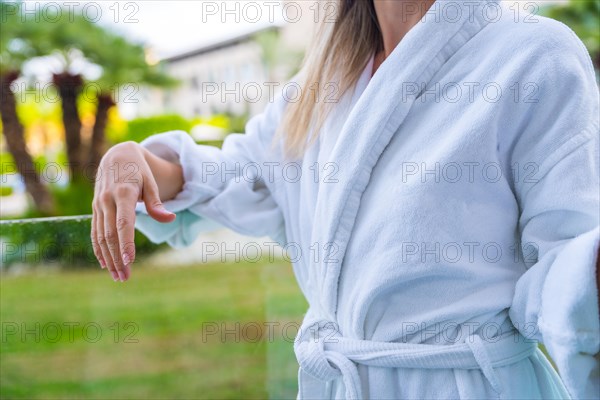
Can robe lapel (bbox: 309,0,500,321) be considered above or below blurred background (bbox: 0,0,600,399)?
above

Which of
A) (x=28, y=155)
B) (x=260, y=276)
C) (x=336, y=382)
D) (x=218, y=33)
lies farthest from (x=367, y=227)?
(x=218, y=33)

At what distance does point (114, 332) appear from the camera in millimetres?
922

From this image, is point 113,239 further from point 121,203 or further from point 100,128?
point 100,128

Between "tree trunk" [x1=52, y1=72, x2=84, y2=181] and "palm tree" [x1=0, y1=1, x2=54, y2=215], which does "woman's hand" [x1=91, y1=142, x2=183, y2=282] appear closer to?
"palm tree" [x1=0, y1=1, x2=54, y2=215]

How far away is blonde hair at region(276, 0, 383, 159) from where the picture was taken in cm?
77

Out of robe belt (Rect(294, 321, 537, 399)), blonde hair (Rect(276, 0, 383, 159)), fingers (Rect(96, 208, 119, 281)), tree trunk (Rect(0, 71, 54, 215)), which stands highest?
blonde hair (Rect(276, 0, 383, 159))

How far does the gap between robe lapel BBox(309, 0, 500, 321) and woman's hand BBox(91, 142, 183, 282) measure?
0.17 metres

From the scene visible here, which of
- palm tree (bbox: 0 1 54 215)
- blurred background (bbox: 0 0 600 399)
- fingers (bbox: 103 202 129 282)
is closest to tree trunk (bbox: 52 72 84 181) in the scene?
palm tree (bbox: 0 1 54 215)

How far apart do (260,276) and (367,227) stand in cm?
60

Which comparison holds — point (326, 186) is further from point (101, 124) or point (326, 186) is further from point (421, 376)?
point (101, 124)

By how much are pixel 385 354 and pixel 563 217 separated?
0.20 metres

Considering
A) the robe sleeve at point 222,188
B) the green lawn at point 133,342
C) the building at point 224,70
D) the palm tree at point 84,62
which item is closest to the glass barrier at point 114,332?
the green lawn at point 133,342

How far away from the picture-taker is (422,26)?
670 millimetres

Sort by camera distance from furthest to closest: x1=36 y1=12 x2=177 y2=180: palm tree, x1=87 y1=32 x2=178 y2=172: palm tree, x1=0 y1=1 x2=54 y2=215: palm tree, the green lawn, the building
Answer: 1. the building
2. x1=87 y1=32 x2=178 y2=172: palm tree
3. x1=36 y1=12 x2=177 y2=180: palm tree
4. x1=0 y1=1 x2=54 y2=215: palm tree
5. the green lawn
